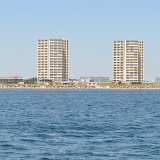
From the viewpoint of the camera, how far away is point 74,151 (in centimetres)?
4550

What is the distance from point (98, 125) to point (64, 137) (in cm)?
1501

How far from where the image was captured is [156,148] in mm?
47188

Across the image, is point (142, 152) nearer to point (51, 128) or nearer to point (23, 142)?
A: point (23, 142)

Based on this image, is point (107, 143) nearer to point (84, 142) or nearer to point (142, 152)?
point (84, 142)

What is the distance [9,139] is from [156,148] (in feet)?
48.3

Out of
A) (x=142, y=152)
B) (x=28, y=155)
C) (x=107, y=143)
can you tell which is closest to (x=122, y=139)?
(x=107, y=143)

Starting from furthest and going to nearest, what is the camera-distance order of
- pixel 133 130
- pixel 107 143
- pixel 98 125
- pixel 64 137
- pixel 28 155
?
pixel 98 125, pixel 133 130, pixel 64 137, pixel 107 143, pixel 28 155

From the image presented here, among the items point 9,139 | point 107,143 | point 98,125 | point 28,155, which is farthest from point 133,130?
point 28,155

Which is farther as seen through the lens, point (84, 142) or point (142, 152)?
point (84, 142)

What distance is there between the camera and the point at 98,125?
69.2 m

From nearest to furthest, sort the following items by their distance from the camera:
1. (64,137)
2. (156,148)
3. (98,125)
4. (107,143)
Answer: (156,148) < (107,143) < (64,137) < (98,125)

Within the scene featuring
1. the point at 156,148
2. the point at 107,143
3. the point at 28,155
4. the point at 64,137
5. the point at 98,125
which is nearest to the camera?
the point at 28,155

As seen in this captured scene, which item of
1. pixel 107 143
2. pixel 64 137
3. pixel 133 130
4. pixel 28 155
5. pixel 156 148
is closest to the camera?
pixel 28 155

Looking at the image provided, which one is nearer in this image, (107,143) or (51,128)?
(107,143)
